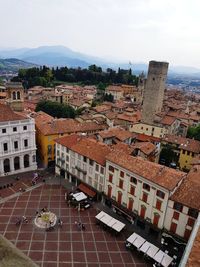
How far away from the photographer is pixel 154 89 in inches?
3410

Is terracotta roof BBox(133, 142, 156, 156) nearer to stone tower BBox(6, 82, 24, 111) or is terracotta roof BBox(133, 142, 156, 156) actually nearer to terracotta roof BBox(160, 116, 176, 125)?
terracotta roof BBox(160, 116, 176, 125)

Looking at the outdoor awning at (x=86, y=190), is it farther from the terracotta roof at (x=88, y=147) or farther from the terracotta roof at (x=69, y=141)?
the terracotta roof at (x=69, y=141)

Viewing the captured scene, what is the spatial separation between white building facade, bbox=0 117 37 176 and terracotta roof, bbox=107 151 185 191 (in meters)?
23.2

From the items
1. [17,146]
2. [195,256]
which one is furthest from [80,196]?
[195,256]

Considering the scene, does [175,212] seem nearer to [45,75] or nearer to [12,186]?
[12,186]

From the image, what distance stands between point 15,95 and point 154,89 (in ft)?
158

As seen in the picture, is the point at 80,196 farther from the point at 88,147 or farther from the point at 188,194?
the point at 188,194

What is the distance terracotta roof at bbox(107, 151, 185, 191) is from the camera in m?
36.7

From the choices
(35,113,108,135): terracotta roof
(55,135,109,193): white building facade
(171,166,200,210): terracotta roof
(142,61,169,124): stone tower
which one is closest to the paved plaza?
(55,135,109,193): white building facade

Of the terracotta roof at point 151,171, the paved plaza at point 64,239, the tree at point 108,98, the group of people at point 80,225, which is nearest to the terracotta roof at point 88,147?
the terracotta roof at point 151,171

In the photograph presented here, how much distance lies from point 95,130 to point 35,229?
3952 cm

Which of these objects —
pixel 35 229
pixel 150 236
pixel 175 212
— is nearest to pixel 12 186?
pixel 35 229

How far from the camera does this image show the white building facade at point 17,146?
2119 inches

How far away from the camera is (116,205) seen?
4372 cm
